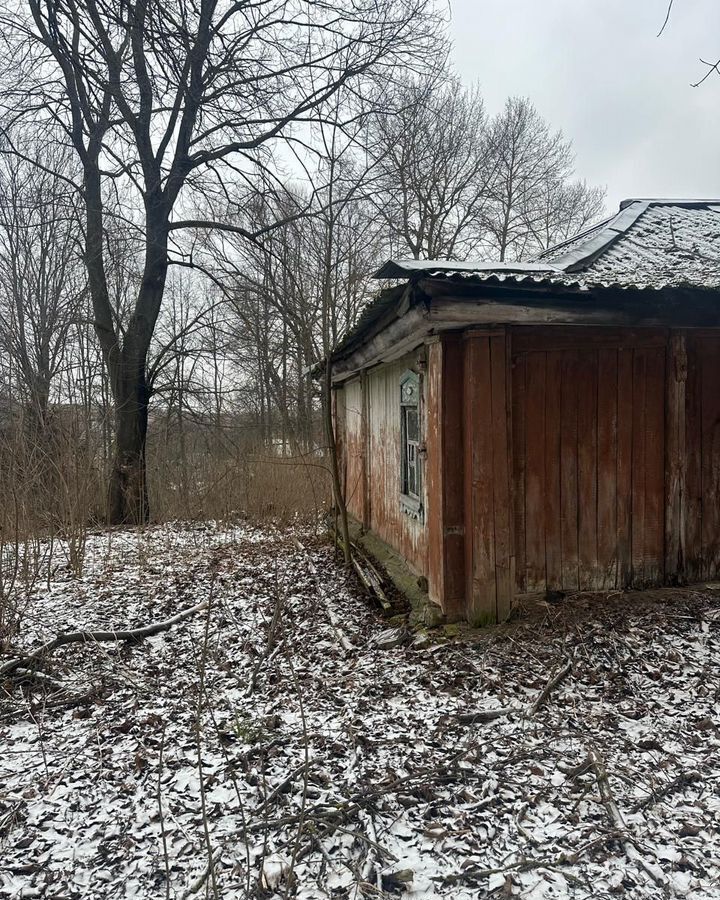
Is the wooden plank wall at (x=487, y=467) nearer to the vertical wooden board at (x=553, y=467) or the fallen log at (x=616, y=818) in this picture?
the vertical wooden board at (x=553, y=467)

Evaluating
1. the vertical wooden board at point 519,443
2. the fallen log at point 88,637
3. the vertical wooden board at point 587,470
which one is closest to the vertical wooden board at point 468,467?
the vertical wooden board at point 519,443

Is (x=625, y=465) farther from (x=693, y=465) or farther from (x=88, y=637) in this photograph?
(x=88, y=637)

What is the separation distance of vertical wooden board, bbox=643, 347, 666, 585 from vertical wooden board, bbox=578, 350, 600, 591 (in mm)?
469

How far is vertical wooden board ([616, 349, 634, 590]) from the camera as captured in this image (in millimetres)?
4648

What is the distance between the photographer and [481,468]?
429 centimetres

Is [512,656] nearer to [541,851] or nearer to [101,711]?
[541,851]

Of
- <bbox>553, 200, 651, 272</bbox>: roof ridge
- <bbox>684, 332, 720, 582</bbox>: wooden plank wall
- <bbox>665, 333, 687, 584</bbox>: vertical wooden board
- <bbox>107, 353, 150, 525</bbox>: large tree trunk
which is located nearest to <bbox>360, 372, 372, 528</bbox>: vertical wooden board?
<bbox>553, 200, 651, 272</bbox>: roof ridge

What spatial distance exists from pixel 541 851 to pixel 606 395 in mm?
3322

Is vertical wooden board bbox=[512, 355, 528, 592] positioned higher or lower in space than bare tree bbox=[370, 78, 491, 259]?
lower

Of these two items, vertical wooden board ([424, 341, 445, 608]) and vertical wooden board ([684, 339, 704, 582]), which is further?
vertical wooden board ([684, 339, 704, 582])

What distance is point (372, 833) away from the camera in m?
2.47

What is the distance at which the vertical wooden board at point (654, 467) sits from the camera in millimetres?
4703

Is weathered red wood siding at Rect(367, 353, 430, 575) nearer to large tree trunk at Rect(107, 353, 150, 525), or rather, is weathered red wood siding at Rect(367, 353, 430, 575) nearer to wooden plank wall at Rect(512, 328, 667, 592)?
wooden plank wall at Rect(512, 328, 667, 592)

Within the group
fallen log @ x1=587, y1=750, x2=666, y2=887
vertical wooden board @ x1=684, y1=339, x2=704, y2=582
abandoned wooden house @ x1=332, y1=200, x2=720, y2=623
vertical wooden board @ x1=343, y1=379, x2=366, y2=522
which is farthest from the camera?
vertical wooden board @ x1=343, y1=379, x2=366, y2=522
